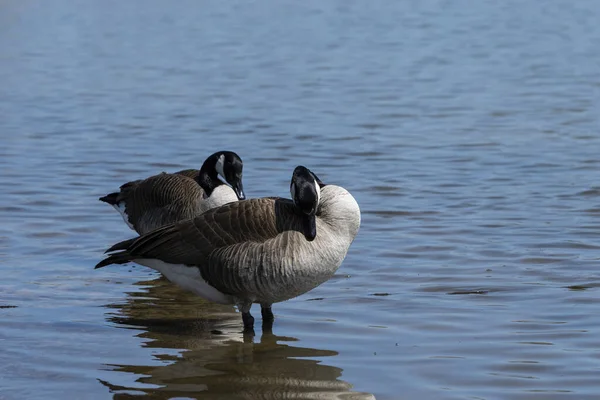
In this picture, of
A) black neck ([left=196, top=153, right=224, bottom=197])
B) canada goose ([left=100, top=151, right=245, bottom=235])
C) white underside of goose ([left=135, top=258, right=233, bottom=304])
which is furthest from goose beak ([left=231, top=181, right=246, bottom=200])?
white underside of goose ([left=135, top=258, right=233, bottom=304])

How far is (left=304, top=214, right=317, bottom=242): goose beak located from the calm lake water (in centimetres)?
82

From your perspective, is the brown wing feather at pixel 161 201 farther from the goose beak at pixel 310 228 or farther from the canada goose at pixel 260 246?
the goose beak at pixel 310 228

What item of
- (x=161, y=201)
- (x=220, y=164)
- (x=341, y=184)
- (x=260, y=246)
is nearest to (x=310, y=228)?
(x=260, y=246)

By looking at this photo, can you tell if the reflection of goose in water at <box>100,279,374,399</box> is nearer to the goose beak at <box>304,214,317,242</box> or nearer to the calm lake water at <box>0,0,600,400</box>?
the calm lake water at <box>0,0,600,400</box>

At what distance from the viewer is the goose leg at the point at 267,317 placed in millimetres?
8438

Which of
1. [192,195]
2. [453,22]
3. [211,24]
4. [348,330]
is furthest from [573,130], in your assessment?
[211,24]

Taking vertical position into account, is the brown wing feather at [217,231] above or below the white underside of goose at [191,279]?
above

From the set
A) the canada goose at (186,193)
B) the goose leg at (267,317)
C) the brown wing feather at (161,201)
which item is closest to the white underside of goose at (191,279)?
the goose leg at (267,317)

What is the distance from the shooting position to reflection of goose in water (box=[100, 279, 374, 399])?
7.04 metres

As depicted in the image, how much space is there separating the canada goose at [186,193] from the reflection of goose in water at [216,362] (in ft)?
4.12

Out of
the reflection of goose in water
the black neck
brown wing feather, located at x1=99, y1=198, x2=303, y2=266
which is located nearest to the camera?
the reflection of goose in water

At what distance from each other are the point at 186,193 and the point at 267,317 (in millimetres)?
2612

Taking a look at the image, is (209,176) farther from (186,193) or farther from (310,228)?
(310,228)

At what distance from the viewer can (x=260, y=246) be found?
799 centimetres
